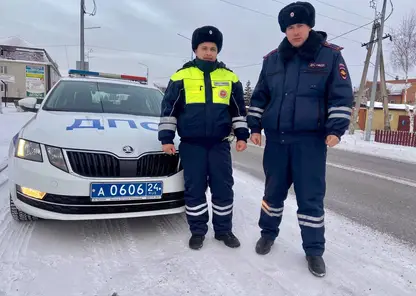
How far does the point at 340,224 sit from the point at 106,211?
7.99 feet

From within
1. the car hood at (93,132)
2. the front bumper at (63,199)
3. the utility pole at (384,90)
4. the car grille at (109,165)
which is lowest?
the front bumper at (63,199)

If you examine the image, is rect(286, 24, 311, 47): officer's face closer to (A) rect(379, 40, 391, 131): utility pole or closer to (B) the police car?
(B) the police car

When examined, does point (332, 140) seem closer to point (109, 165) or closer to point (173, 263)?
point (173, 263)

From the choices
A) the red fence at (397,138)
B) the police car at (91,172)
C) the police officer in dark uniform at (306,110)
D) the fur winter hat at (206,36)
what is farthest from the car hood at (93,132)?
the red fence at (397,138)

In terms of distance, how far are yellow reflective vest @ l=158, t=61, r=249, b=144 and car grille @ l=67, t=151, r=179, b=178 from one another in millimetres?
249

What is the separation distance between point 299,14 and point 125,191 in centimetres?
183

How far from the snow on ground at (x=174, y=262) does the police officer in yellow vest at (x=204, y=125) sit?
0.31 m

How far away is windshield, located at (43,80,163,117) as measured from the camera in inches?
141

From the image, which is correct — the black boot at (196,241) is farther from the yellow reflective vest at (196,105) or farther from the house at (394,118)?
the house at (394,118)

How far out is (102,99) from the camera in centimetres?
382

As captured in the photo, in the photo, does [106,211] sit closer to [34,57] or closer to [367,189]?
[367,189]

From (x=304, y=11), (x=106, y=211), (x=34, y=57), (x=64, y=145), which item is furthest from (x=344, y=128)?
(x=34, y=57)

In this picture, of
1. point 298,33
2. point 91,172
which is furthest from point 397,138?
point 91,172

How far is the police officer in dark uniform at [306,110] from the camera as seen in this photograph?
2.31 metres
